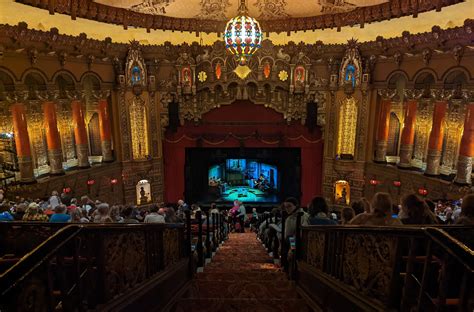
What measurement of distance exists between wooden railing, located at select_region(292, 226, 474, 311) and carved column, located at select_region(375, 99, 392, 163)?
36.4 feet

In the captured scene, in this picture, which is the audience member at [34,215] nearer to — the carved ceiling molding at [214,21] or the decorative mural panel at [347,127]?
the carved ceiling molding at [214,21]

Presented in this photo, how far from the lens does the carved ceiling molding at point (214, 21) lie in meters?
10.3

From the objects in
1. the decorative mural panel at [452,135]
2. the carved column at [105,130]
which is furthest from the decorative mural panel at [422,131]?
the carved column at [105,130]

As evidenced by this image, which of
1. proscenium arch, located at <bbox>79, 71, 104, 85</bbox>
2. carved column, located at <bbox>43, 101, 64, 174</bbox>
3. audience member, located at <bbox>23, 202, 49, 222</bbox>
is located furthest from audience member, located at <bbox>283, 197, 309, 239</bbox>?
proscenium arch, located at <bbox>79, 71, 104, 85</bbox>

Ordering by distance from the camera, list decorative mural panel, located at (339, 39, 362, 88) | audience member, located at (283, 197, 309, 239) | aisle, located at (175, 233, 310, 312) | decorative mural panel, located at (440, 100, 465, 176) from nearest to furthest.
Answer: aisle, located at (175, 233, 310, 312)
audience member, located at (283, 197, 309, 239)
decorative mural panel, located at (440, 100, 465, 176)
decorative mural panel, located at (339, 39, 362, 88)

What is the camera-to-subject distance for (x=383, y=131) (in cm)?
1335

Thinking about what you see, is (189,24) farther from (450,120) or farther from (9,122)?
(450,120)

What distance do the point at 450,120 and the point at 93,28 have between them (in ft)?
41.6

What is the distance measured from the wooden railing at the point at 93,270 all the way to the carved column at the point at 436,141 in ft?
34.1

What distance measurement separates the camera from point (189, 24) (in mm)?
13305

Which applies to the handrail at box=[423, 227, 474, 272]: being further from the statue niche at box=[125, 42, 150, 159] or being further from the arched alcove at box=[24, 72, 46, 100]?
the statue niche at box=[125, 42, 150, 159]

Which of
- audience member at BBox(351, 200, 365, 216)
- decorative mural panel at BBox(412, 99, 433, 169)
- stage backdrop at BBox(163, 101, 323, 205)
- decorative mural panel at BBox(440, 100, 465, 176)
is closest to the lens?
audience member at BBox(351, 200, 365, 216)

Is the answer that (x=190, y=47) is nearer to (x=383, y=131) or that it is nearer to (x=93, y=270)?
(x=383, y=131)

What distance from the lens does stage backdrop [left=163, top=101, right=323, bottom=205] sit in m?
14.6
